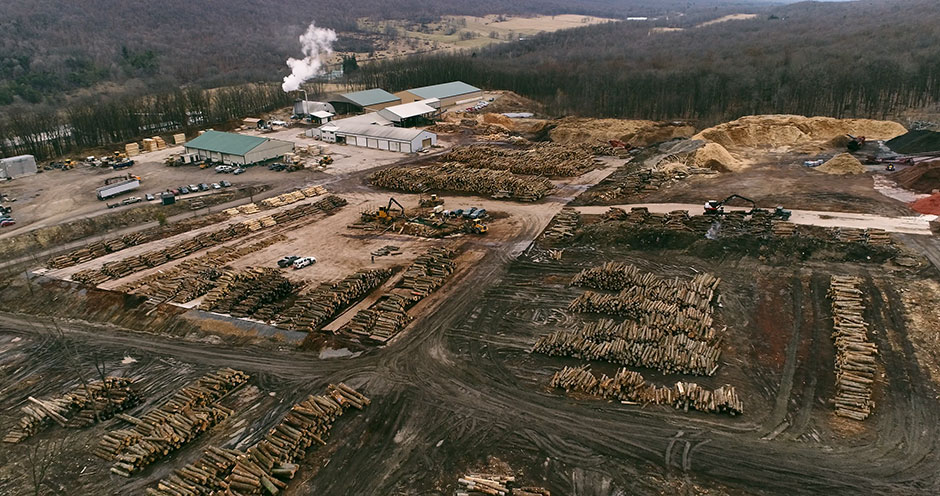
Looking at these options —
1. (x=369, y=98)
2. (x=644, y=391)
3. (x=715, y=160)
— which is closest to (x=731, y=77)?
(x=715, y=160)

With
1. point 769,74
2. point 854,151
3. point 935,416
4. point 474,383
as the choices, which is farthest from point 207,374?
point 769,74

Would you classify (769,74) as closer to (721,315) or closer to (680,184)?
(680,184)

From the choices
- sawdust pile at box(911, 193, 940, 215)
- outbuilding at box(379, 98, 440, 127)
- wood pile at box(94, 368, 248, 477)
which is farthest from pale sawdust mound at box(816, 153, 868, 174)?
outbuilding at box(379, 98, 440, 127)

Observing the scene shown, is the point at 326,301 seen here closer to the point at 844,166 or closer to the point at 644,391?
the point at 644,391

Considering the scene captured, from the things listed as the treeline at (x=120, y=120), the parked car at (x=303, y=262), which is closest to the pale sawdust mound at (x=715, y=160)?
the parked car at (x=303, y=262)

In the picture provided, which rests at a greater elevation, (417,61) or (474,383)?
(417,61)

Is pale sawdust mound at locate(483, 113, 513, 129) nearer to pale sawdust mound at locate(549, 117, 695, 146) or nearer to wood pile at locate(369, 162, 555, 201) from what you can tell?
pale sawdust mound at locate(549, 117, 695, 146)
